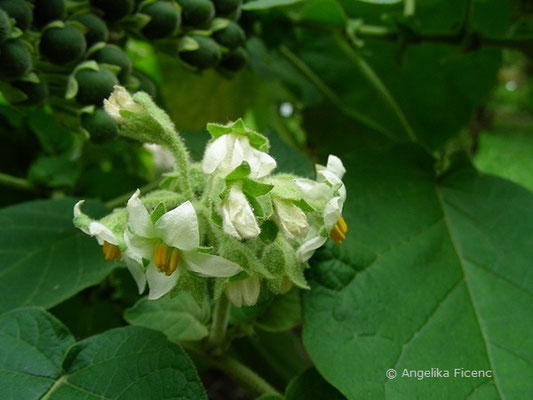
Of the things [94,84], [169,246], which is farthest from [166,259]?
[94,84]

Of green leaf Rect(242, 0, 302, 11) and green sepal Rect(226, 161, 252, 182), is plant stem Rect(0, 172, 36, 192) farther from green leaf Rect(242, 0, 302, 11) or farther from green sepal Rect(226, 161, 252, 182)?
green sepal Rect(226, 161, 252, 182)

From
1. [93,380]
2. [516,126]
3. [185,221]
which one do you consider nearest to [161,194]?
[185,221]

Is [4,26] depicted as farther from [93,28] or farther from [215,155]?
[215,155]

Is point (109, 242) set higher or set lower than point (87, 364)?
higher

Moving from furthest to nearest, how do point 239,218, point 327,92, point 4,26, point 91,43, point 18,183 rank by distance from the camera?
point 327,92 → point 18,183 → point 91,43 → point 4,26 → point 239,218

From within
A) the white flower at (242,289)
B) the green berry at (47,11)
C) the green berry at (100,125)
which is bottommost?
the white flower at (242,289)

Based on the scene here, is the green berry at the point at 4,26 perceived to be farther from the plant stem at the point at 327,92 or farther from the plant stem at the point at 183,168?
the plant stem at the point at 327,92

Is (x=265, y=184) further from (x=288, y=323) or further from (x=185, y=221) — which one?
(x=288, y=323)

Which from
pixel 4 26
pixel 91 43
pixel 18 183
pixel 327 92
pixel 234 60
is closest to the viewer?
pixel 4 26

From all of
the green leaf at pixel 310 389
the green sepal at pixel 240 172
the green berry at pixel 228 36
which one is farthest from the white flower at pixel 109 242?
the green berry at pixel 228 36
